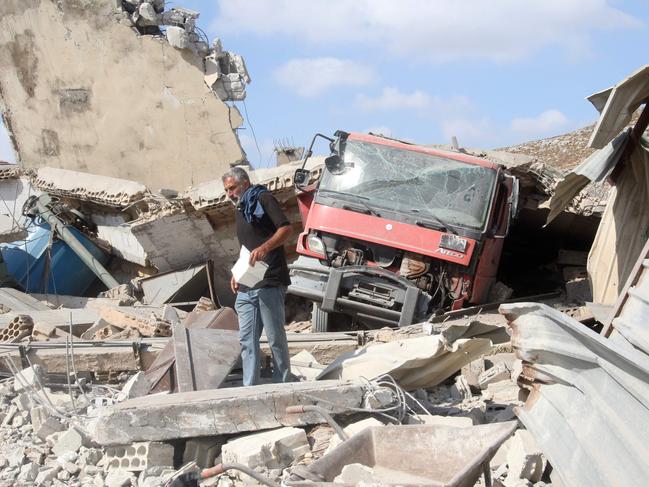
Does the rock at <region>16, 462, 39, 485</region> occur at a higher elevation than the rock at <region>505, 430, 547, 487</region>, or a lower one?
lower

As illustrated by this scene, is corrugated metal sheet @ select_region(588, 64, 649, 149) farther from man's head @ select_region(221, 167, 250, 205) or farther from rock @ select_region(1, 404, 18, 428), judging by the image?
rock @ select_region(1, 404, 18, 428)

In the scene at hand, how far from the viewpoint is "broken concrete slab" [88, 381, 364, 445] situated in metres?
5.24

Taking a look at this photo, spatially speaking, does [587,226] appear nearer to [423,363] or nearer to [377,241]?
[377,241]

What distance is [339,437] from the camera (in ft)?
17.2

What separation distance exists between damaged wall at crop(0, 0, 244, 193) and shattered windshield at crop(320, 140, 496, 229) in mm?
8794

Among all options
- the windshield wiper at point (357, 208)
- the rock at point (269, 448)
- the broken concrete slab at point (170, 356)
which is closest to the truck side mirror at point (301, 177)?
the windshield wiper at point (357, 208)

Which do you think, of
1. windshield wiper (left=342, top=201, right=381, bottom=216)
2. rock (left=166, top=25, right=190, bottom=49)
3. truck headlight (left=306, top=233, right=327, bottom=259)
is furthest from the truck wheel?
rock (left=166, top=25, right=190, bottom=49)

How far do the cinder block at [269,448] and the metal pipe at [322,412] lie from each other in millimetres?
120

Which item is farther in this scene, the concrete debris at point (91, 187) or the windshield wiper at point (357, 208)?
the concrete debris at point (91, 187)

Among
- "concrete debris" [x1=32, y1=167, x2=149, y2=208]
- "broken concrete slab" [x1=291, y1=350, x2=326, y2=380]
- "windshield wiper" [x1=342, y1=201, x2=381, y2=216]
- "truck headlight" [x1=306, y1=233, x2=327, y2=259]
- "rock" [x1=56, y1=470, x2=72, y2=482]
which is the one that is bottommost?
"concrete debris" [x1=32, y1=167, x2=149, y2=208]

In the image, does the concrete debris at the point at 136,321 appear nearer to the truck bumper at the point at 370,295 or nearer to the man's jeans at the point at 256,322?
the truck bumper at the point at 370,295

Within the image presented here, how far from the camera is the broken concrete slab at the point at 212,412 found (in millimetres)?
5238

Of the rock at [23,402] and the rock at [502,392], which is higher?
the rock at [502,392]

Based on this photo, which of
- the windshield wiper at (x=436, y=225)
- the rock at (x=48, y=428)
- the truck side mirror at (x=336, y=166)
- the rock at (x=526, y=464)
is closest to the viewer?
the rock at (x=526, y=464)
